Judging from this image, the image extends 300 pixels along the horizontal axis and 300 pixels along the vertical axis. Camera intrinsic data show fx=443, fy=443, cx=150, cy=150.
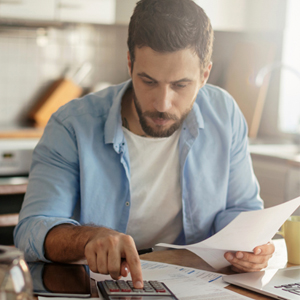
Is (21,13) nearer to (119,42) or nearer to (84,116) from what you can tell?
(119,42)

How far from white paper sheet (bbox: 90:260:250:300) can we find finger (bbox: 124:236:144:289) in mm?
77

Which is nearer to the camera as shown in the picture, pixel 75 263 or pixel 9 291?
pixel 9 291

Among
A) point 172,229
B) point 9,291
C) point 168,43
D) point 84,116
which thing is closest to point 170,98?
point 168,43

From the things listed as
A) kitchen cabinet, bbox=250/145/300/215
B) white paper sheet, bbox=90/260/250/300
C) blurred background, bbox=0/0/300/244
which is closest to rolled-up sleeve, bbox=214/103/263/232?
white paper sheet, bbox=90/260/250/300

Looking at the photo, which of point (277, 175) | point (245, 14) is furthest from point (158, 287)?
point (245, 14)

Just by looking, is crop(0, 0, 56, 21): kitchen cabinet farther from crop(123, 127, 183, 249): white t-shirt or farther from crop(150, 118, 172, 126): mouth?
crop(150, 118, 172, 126): mouth

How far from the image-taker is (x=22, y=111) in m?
3.17

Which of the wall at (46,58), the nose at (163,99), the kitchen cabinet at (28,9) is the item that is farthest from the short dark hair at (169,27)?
the wall at (46,58)

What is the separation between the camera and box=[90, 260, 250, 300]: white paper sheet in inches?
31.8

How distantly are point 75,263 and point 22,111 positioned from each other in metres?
2.38

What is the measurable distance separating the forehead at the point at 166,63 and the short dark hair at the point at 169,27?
13mm

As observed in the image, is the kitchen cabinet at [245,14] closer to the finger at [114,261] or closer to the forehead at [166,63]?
the forehead at [166,63]

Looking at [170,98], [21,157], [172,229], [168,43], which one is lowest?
[21,157]

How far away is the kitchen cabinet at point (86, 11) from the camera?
2.89 meters
